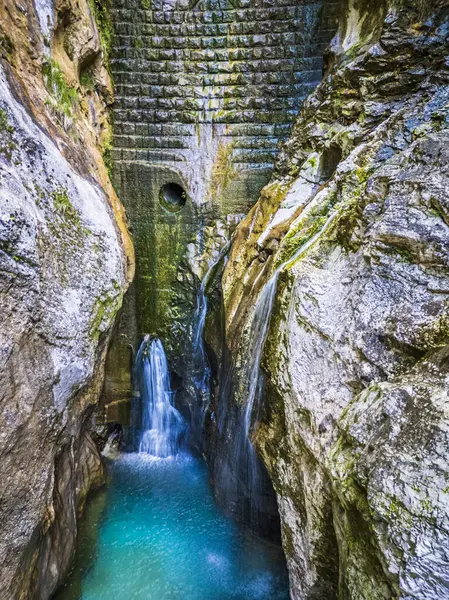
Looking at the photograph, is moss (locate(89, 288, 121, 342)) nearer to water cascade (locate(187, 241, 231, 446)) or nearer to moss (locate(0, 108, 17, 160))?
moss (locate(0, 108, 17, 160))

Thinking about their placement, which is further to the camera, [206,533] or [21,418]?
[206,533]

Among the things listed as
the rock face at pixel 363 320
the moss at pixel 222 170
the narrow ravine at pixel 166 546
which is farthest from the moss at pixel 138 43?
the narrow ravine at pixel 166 546

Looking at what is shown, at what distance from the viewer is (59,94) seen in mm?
5016

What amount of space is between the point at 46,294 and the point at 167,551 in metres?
3.39

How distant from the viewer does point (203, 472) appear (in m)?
6.12

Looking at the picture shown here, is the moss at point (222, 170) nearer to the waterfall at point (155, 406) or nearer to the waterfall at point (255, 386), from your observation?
the waterfall at point (155, 406)

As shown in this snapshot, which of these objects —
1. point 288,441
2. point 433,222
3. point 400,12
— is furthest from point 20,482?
point 400,12

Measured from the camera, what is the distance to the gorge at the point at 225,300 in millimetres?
2582

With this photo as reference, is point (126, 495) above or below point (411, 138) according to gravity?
below

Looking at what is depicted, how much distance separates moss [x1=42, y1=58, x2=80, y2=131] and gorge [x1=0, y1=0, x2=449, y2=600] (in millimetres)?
45

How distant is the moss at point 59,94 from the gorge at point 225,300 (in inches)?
1.8

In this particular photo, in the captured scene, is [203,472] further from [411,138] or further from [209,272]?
[411,138]

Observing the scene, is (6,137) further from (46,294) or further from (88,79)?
(88,79)

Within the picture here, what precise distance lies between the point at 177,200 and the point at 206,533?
505cm
